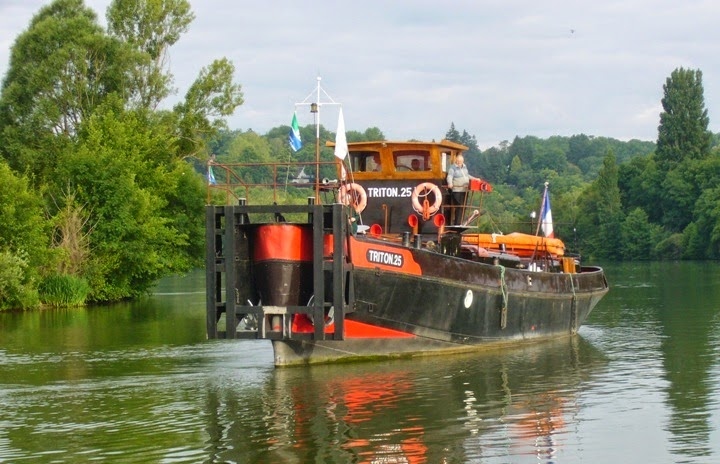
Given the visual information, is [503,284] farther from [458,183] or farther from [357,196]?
[357,196]

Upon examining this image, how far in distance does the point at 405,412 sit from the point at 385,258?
15.9 ft

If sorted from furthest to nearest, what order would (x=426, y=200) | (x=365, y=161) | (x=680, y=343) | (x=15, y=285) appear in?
(x=15, y=285) → (x=680, y=343) → (x=365, y=161) → (x=426, y=200)

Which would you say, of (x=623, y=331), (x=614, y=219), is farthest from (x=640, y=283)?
(x=614, y=219)

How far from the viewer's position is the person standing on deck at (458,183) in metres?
27.1

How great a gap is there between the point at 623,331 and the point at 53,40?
3303 centimetres

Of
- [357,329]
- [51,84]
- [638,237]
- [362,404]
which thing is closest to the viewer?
[362,404]

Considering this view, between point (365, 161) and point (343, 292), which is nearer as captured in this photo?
point (343, 292)

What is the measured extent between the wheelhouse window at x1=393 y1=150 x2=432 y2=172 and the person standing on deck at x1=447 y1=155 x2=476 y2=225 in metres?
0.58

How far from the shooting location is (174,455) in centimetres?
1612

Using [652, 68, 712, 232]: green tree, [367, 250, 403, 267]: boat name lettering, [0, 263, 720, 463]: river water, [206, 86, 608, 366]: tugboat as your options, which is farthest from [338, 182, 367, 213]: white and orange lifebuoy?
[652, 68, 712, 232]: green tree

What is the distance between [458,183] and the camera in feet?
88.9

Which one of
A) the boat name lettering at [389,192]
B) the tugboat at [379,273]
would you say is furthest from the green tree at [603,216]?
the boat name lettering at [389,192]

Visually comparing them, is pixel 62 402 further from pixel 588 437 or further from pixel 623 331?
pixel 623 331

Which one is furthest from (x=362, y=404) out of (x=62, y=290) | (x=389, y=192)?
(x=62, y=290)
